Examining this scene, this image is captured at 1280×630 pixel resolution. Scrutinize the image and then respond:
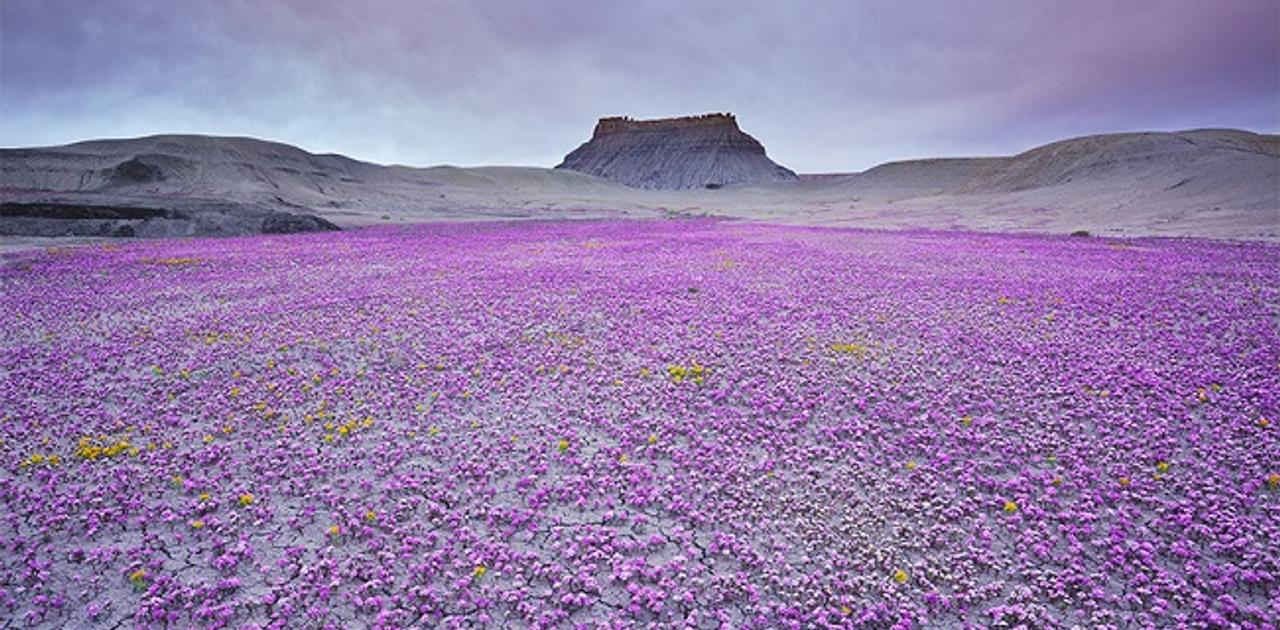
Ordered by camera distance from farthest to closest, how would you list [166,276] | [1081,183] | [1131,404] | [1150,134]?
1. [1150,134]
2. [1081,183]
3. [166,276]
4. [1131,404]


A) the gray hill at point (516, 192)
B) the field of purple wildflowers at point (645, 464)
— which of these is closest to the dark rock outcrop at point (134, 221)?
the gray hill at point (516, 192)

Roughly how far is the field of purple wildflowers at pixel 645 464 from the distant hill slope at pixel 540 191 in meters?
32.1

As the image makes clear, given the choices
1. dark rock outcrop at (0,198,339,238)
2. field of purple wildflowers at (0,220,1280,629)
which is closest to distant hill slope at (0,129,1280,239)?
dark rock outcrop at (0,198,339,238)

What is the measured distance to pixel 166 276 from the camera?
20516 millimetres

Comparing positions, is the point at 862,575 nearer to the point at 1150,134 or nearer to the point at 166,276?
the point at 166,276

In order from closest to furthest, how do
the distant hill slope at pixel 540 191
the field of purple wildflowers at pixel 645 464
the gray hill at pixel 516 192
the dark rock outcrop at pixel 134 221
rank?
the field of purple wildflowers at pixel 645 464 → the dark rock outcrop at pixel 134 221 → the gray hill at pixel 516 192 → the distant hill slope at pixel 540 191

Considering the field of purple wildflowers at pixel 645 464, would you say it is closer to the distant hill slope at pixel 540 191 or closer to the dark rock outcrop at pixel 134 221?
the dark rock outcrop at pixel 134 221

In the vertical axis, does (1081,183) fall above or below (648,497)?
A: above

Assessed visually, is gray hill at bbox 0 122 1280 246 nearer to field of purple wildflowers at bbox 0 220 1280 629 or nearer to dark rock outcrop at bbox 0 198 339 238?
dark rock outcrop at bbox 0 198 339 238

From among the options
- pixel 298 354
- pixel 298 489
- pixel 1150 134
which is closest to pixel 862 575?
pixel 298 489

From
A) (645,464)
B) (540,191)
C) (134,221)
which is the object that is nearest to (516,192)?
(540,191)

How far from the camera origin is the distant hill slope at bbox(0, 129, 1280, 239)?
4019cm

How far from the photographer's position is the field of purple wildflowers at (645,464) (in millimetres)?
5035

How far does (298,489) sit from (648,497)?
155 inches
